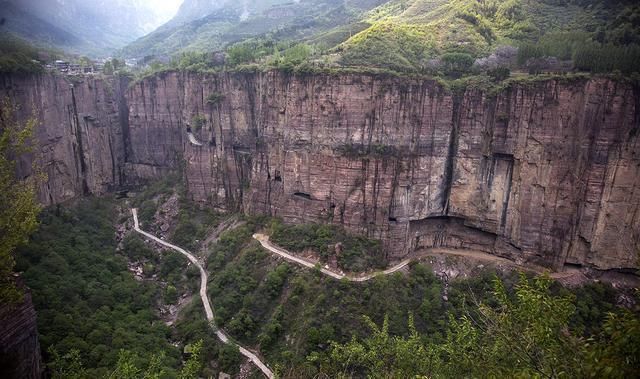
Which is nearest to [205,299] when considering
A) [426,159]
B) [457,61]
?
[426,159]

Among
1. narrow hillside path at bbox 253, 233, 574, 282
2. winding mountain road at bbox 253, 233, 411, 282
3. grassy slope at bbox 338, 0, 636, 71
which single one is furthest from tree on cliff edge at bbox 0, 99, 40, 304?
grassy slope at bbox 338, 0, 636, 71

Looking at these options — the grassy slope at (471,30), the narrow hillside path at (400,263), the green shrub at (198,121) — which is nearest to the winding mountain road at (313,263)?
the narrow hillside path at (400,263)

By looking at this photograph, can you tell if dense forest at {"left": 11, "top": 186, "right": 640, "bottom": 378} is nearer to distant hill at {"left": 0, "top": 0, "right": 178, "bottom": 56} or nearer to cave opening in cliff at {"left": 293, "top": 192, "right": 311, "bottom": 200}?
cave opening in cliff at {"left": 293, "top": 192, "right": 311, "bottom": 200}

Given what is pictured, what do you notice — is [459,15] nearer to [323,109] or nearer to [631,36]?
[631,36]

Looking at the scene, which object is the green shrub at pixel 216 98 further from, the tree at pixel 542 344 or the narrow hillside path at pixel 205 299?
the tree at pixel 542 344

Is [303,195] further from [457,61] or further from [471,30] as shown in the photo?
[471,30]

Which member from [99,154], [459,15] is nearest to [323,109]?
[459,15]
